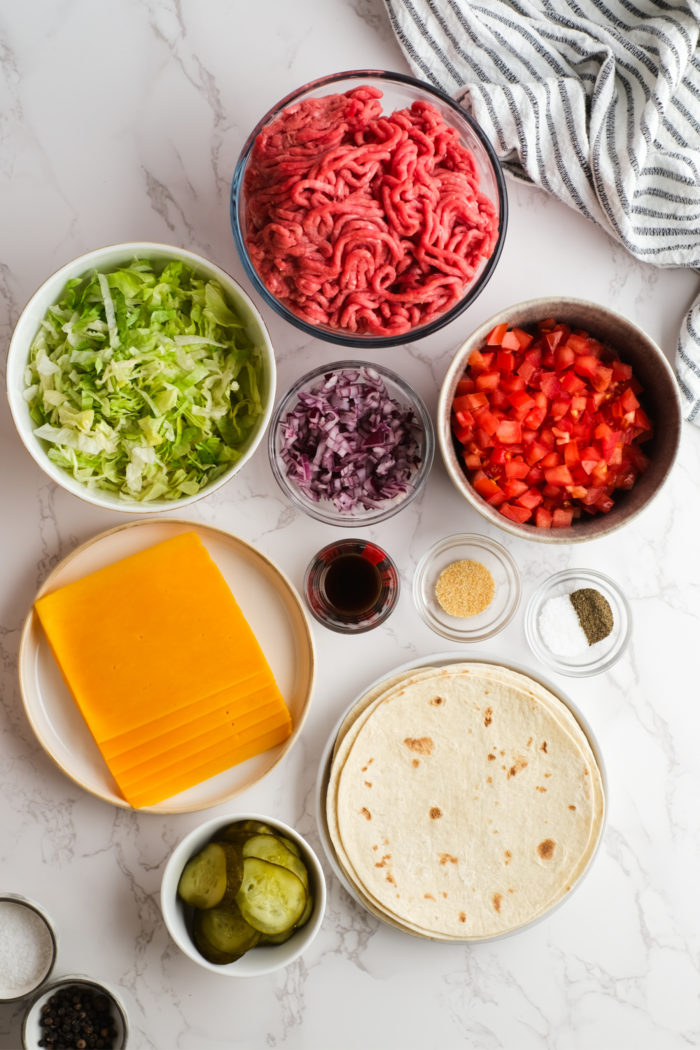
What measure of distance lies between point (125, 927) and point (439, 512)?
1698 mm

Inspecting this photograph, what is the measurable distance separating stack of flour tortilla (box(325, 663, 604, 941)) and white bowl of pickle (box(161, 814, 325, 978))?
0.19m

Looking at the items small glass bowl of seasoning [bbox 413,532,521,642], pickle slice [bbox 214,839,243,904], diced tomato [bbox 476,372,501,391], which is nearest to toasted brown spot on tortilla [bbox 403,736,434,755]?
small glass bowl of seasoning [bbox 413,532,521,642]

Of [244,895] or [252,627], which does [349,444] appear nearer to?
[252,627]

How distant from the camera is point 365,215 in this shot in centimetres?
208

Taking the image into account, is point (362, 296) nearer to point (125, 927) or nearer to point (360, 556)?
point (360, 556)

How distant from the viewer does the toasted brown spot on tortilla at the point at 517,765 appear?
253 cm

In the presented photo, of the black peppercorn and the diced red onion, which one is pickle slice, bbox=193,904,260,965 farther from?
the diced red onion

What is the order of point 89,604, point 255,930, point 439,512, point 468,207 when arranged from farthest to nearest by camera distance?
point 439,512 → point 89,604 → point 255,930 → point 468,207

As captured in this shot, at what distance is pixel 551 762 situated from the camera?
8.27 ft

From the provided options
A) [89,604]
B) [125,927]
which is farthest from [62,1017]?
[89,604]

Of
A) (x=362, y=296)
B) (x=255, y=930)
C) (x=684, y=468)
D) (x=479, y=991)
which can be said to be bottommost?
(x=479, y=991)

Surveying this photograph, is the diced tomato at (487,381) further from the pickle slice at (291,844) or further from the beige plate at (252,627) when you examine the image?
the pickle slice at (291,844)

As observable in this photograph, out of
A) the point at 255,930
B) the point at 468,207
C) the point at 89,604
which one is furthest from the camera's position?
Result: the point at 89,604

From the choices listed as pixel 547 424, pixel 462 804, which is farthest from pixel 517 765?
pixel 547 424
